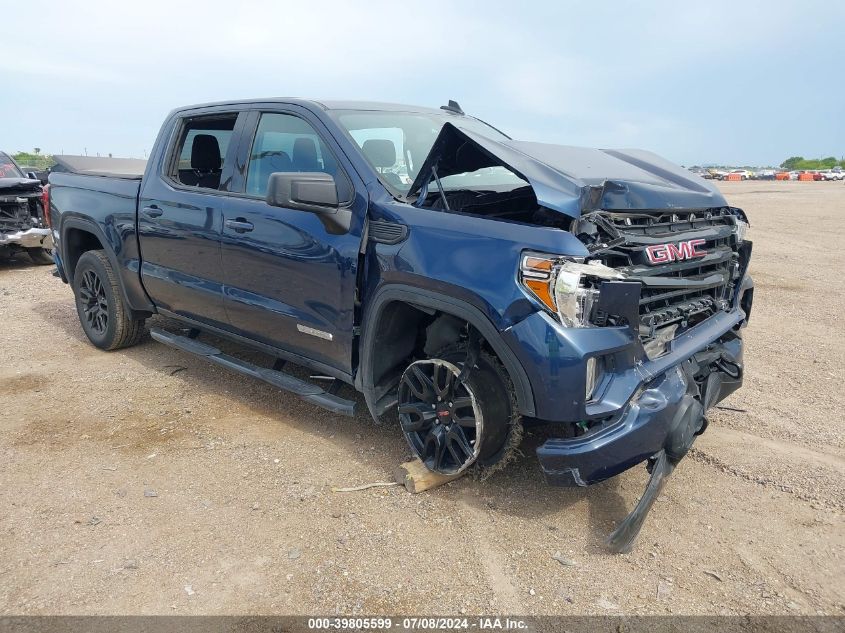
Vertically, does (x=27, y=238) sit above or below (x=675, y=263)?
below

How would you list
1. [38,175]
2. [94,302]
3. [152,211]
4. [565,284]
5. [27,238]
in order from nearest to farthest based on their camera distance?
[565,284]
[152,211]
[94,302]
[27,238]
[38,175]

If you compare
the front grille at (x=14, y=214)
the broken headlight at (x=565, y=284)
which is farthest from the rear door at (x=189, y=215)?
the front grille at (x=14, y=214)

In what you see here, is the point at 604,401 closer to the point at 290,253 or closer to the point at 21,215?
the point at 290,253

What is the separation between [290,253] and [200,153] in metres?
1.63

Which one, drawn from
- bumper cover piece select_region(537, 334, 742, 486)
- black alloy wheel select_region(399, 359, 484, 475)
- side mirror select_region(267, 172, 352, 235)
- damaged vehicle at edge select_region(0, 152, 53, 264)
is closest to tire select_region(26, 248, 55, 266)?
damaged vehicle at edge select_region(0, 152, 53, 264)

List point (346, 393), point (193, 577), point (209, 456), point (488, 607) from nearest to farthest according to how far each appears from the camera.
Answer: point (488, 607) → point (193, 577) → point (209, 456) → point (346, 393)

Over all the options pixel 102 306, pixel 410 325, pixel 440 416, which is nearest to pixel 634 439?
pixel 440 416

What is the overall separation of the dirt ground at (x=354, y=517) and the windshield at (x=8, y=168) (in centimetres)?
723

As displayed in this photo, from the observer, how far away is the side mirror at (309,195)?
3.16 metres

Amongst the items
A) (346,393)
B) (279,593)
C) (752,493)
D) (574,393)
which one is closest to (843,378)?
(752,493)

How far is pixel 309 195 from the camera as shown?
3172 millimetres

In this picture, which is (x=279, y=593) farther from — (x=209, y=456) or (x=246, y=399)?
(x=246, y=399)

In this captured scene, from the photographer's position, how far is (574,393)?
8.61ft

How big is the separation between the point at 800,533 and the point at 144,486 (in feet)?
10.4
